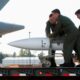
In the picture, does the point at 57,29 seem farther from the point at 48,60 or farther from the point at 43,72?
the point at 43,72

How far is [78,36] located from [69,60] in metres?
0.52

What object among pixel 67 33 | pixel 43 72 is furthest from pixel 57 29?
pixel 43 72

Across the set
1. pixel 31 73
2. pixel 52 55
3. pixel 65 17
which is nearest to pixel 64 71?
pixel 31 73

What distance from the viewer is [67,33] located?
22.9 ft

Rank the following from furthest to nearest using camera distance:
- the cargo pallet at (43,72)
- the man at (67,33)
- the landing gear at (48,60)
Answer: the landing gear at (48,60) < the man at (67,33) < the cargo pallet at (43,72)

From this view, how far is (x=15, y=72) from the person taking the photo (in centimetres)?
570

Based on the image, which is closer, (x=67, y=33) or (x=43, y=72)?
(x=43, y=72)

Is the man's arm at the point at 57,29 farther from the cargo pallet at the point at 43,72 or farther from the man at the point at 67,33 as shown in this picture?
the cargo pallet at the point at 43,72

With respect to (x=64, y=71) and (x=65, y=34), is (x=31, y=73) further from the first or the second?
(x=65, y=34)

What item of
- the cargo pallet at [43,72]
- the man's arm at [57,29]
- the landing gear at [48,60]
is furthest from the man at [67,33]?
the cargo pallet at [43,72]

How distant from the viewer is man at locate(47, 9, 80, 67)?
6708 mm

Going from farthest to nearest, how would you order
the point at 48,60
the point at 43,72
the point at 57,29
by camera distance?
1. the point at 48,60
2. the point at 57,29
3. the point at 43,72

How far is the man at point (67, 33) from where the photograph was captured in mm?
6708
